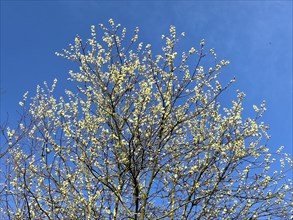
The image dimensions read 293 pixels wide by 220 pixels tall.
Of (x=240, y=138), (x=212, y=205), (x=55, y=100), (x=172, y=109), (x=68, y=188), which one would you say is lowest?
(x=212, y=205)

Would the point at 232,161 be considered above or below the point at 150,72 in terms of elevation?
below

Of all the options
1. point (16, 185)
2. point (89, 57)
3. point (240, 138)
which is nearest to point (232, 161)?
point (240, 138)

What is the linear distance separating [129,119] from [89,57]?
1.58m

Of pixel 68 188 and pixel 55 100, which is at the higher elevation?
pixel 55 100

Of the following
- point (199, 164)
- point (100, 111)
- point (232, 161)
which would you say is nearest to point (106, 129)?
point (100, 111)

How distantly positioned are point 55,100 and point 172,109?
2491 millimetres

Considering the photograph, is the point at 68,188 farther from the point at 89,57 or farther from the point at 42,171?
the point at 89,57

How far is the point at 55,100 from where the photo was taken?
9383 millimetres

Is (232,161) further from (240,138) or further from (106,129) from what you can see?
(106,129)

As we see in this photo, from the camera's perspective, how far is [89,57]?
29.9ft

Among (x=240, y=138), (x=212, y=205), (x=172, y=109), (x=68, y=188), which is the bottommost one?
(x=212, y=205)

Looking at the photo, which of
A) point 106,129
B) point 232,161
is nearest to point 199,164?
point 232,161

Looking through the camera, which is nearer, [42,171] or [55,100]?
Answer: [42,171]

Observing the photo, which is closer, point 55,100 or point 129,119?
point 129,119
